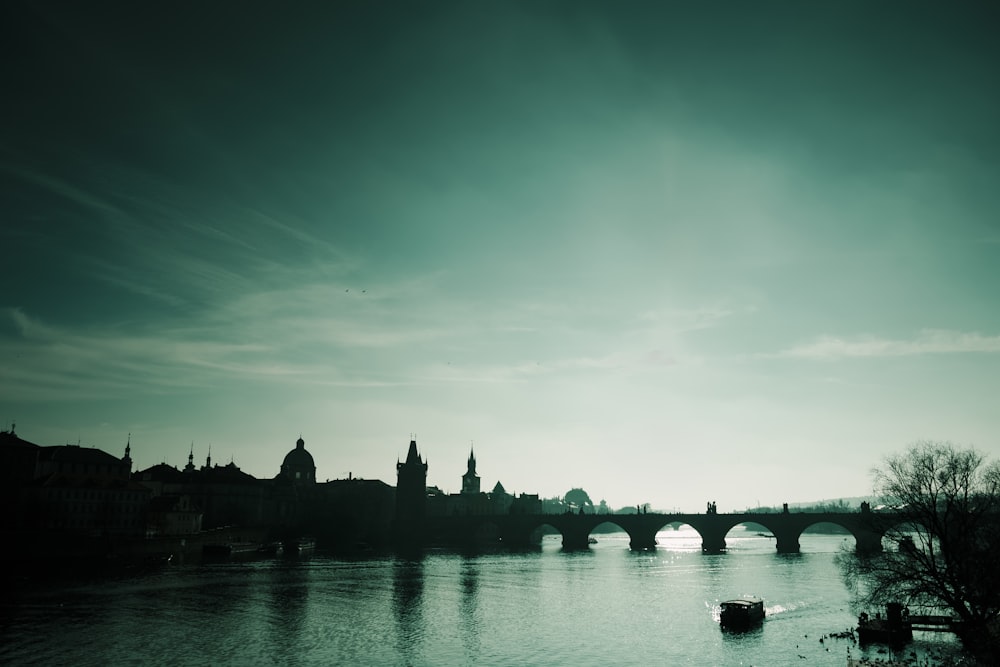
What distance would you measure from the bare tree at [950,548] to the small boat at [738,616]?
11416 millimetres

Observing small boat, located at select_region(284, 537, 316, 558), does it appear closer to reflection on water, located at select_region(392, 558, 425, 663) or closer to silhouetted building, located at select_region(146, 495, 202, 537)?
silhouetted building, located at select_region(146, 495, 202, 537)

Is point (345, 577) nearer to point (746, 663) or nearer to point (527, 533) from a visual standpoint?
point (746, 663)

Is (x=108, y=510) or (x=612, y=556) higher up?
(x=108, y=510)

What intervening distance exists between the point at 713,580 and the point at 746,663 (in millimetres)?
53129

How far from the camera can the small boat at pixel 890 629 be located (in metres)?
52.1

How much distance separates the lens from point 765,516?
14725 cm

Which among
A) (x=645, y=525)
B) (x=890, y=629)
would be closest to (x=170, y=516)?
(x=645, y=525)

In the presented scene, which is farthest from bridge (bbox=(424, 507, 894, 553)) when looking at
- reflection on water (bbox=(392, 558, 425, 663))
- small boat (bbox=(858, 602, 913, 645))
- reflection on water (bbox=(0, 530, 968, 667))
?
small boat (bbox=(858, 602, 913, 645))

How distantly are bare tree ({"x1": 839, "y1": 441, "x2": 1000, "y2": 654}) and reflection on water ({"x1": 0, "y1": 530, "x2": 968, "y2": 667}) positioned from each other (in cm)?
592

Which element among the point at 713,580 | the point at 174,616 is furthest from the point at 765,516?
the point at 174,616

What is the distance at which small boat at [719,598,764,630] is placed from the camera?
200ft

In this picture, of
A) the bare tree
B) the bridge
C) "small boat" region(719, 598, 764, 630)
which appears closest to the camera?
the bare tree

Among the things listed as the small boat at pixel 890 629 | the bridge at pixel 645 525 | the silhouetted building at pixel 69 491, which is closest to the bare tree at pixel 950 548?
the small boat at pixel 890 629

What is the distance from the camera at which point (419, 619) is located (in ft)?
214
